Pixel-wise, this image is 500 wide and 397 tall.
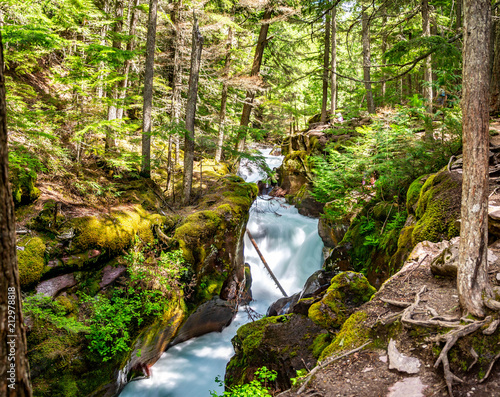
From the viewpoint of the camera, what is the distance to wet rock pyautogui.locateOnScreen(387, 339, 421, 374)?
2986 millimetres

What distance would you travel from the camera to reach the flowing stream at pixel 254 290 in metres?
7.01

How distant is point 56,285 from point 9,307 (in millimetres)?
4566

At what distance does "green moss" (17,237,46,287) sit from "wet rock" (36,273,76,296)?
174 mm

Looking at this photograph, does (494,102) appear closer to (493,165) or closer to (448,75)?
(448,75)

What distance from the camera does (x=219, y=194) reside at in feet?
35.8

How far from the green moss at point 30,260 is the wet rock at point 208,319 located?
3821mm

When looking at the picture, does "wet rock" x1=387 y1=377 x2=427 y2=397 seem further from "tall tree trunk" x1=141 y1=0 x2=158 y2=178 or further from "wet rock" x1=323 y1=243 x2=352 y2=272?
"tall tree trunk" x1=141 y1=0 x2=158 y2=178

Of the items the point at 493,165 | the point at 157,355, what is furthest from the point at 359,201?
the point at 157,355

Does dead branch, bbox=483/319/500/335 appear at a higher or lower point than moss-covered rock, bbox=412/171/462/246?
lower

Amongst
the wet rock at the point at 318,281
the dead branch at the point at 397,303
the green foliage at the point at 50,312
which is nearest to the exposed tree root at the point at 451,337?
the dead branch at the point at 397,303

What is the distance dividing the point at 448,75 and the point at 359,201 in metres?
3.99

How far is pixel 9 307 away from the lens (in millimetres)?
1676

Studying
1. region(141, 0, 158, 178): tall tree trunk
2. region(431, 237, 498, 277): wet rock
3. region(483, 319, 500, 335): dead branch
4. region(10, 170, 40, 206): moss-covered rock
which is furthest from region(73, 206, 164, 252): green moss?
region(483, 319, 500, 335): dead branch

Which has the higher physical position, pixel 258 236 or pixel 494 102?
pixel 494 102
